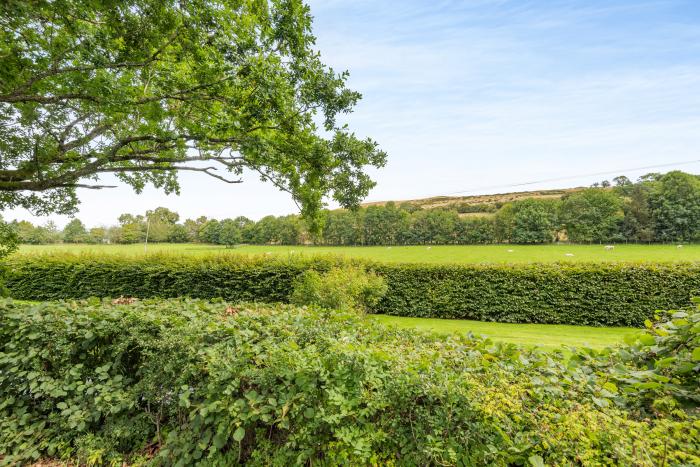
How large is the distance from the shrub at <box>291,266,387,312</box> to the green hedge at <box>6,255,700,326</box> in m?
1.75

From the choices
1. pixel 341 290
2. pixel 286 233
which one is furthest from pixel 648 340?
pixel 286 233

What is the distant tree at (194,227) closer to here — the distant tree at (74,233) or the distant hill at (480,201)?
the distant tree at (74,233)

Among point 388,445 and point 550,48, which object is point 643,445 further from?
point 550,48

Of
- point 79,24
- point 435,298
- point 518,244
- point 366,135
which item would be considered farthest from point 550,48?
point 518,244

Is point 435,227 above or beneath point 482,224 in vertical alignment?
above

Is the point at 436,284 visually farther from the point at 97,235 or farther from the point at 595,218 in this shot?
the point at 97,235

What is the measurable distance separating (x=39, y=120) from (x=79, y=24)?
10.4 feet

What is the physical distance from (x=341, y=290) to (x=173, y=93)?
6766 millimetres

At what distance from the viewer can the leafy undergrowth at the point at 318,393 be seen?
1.69 m

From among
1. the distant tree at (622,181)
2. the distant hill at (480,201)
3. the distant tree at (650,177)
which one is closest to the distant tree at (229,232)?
the distant hill at (480,201)

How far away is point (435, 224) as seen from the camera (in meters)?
64.4

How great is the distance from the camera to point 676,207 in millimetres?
49562

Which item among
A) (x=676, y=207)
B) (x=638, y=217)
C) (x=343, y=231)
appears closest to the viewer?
(x=676, y=207)

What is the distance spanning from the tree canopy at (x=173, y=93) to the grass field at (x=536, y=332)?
5.24m
